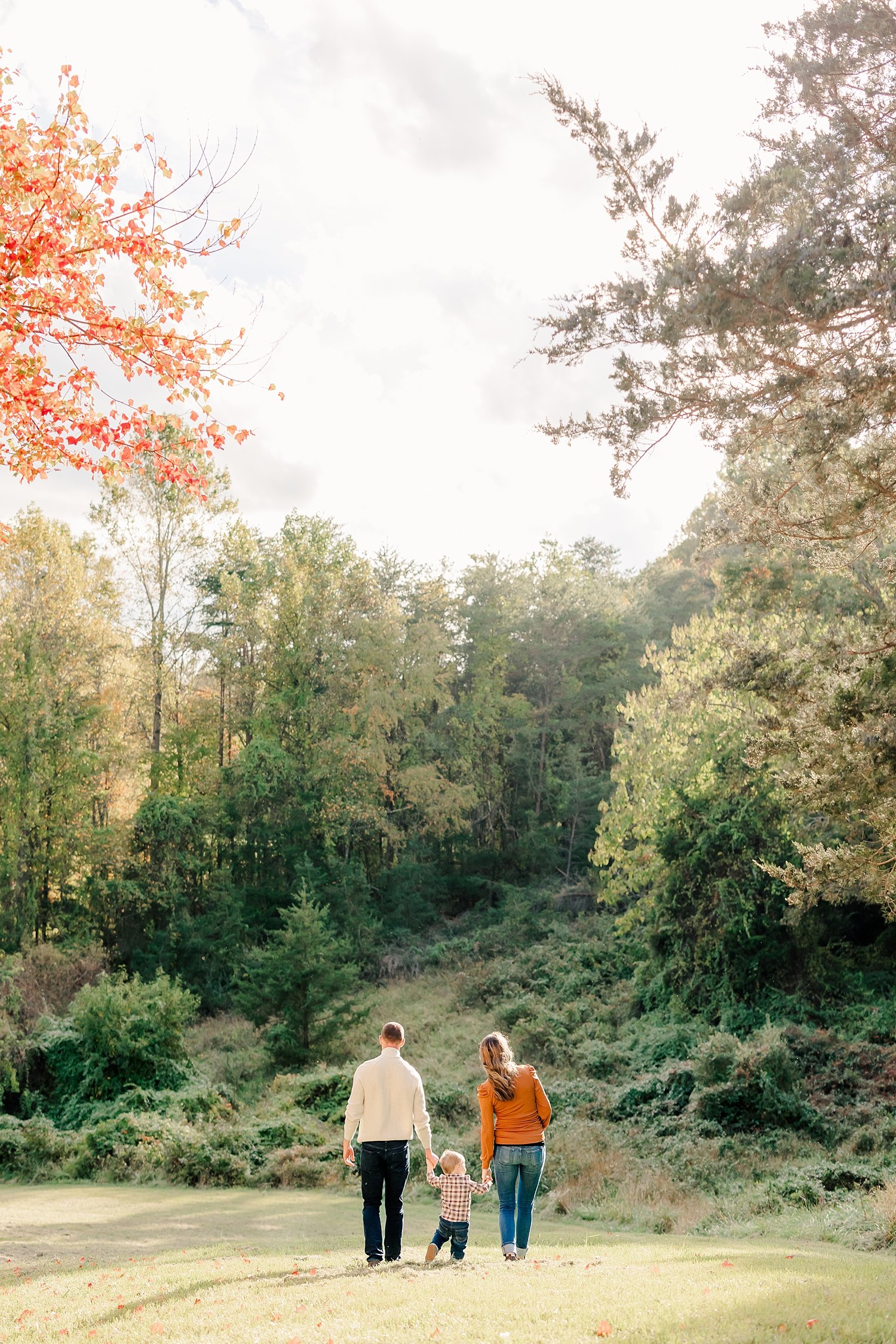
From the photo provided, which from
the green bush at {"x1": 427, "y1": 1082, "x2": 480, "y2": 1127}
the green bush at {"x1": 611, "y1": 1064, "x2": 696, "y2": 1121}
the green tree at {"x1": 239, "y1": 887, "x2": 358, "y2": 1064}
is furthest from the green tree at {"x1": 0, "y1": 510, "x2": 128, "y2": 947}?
the green bush at {"x1": 611, "y1": 1064, "x2": 696, "y2": 1121}

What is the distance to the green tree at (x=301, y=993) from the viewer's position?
71.8 feet

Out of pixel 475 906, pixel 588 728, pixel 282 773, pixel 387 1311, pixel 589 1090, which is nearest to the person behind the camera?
pixel 387 1311

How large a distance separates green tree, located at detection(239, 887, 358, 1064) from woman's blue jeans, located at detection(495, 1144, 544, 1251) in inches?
607

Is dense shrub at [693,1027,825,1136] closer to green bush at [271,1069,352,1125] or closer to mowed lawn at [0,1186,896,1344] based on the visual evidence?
mowed lawn at [0,1186,896,1344]

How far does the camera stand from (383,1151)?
269 inches

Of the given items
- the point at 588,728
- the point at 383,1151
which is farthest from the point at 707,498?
the point at 383,1151

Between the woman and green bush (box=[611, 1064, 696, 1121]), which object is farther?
green bush (box=[611, 1064, 696, 1121])

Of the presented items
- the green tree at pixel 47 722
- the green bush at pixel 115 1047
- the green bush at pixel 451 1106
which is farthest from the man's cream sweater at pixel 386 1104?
the green tree at pixel 47 722

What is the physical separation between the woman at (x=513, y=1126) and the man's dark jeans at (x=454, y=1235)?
1.11ft

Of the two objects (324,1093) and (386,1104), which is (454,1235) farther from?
(324,1093)

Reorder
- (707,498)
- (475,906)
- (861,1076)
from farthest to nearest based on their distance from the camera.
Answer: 1. (707,498)
2. (475,906)
3. (861,1076)

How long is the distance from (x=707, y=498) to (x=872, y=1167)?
108 ft

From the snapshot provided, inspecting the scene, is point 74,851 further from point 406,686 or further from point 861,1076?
point 861,1076

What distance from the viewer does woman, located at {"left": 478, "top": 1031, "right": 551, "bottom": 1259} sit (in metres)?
6.91
